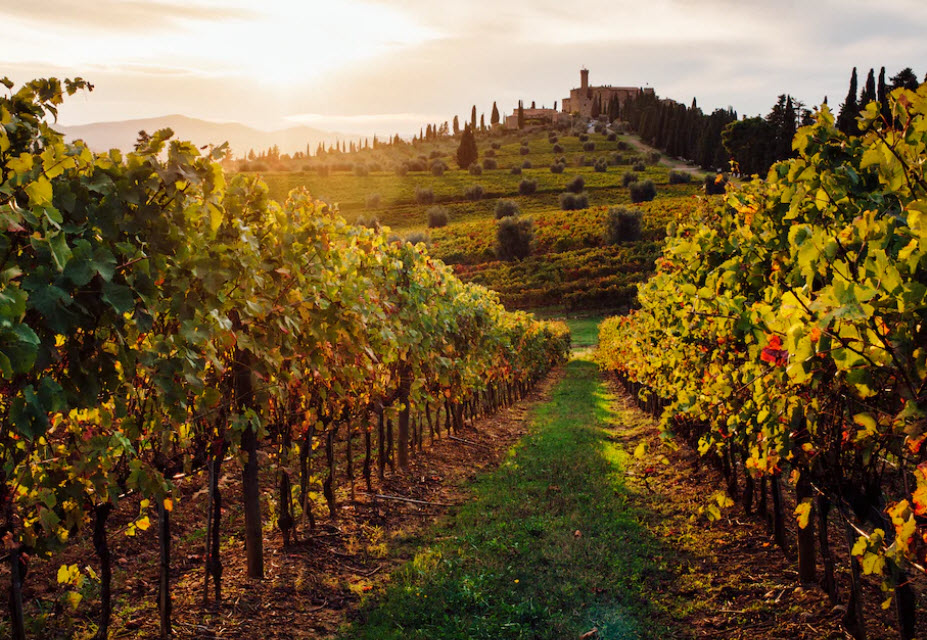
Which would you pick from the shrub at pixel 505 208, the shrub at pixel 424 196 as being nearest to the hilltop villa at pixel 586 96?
the shrub at pixel 424 196

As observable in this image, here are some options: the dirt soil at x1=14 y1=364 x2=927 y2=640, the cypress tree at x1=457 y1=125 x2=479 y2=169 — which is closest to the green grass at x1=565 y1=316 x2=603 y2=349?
the dirt soil at x1=14 y1=364 x2=927 y2=640

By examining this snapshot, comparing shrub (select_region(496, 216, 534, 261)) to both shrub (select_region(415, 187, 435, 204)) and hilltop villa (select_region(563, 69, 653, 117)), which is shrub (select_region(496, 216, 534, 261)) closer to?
shrub (select_region(415, 187, 435, 204))

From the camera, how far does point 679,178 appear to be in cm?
9512

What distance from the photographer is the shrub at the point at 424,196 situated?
322 ft

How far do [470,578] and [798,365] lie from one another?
14.4 ft

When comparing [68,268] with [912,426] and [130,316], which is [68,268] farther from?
[912,426]

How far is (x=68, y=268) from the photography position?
276 cm

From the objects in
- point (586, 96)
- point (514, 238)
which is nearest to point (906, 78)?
point (514, 238)

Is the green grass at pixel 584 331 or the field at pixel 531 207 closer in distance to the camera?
the green grass at pixel 584 331

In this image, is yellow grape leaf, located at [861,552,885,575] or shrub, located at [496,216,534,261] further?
shrub, located at [496,216,534,261]

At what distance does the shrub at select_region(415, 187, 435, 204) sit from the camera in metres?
98.1

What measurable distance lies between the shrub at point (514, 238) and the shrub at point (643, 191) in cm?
2499

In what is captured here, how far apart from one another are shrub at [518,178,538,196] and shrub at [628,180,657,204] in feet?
56.6

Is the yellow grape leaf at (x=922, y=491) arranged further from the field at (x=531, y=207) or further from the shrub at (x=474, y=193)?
the shrub at (x=474, y=193)
